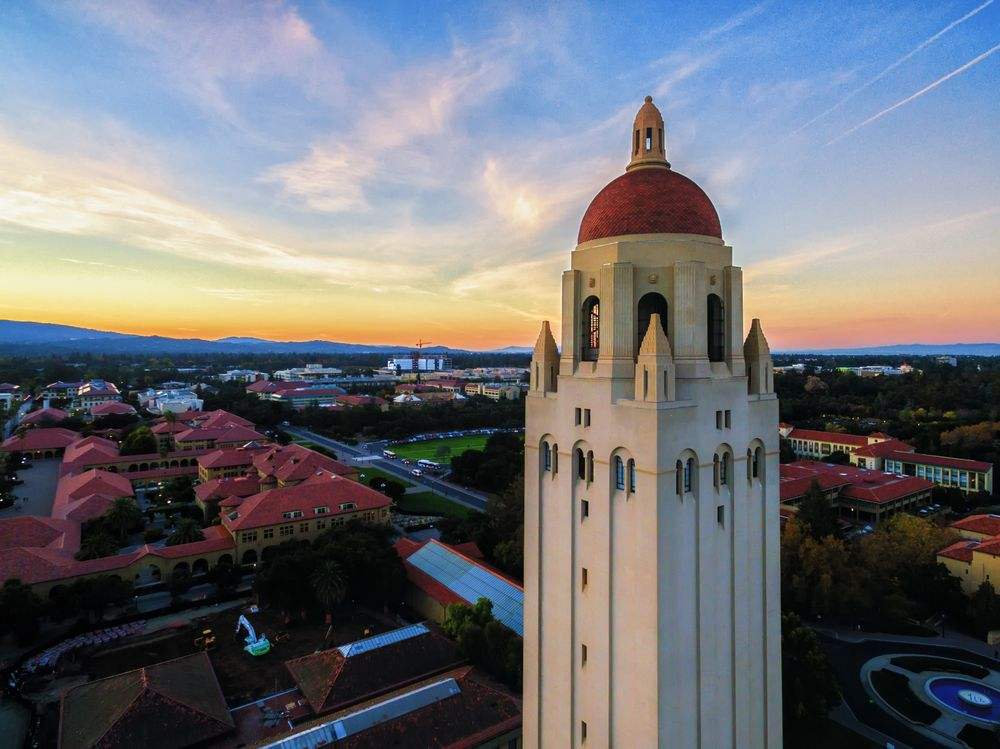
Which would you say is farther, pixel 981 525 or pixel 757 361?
pixel 981 525

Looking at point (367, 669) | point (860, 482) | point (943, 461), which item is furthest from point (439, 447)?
point (943, 461)

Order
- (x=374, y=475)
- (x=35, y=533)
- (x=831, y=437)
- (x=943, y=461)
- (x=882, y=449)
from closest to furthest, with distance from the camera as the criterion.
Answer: (x=35, y=533)
(x=943, y=461)
(x=374, y=475)
(x=882, y=449)
(x=831, y=437)

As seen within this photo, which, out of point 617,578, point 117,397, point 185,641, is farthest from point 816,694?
point 117,397

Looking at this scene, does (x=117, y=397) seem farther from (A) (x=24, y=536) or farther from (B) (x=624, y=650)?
(B) (x=624, y=650)

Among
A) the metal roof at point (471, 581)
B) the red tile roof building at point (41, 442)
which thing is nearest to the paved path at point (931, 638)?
the metal roof at point (471, 581)

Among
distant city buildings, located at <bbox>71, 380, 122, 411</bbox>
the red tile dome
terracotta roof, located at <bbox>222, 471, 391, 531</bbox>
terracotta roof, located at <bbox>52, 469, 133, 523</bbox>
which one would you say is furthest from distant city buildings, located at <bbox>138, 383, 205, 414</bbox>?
the red tile dome

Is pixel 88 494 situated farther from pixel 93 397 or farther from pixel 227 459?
pixel 93 397

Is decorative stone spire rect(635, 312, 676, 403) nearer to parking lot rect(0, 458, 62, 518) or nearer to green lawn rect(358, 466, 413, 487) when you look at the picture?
green lawn rect(358, 466, 413, 487)
